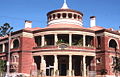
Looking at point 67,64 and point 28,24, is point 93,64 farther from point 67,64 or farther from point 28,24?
point 28,24

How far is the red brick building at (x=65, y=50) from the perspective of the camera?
4928 cm

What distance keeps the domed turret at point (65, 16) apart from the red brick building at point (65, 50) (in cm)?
130

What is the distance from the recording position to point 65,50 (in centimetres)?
4900

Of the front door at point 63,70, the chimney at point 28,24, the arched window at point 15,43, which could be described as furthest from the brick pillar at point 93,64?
the chimney at point 28,24

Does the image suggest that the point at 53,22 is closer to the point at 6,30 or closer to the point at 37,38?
the point at 37,38

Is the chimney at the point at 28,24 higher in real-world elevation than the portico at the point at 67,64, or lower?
higher

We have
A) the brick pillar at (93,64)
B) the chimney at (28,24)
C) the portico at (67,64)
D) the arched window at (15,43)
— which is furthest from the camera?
the chimney at (28,24)

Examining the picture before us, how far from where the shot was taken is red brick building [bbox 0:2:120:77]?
4928 centimetres

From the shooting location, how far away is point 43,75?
157 feet

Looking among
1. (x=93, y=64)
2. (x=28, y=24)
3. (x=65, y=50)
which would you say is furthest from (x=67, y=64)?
(x=28, y=24)

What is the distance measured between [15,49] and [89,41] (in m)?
16.3

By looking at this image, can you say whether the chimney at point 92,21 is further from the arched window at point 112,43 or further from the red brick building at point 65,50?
the arched window at point 112,43

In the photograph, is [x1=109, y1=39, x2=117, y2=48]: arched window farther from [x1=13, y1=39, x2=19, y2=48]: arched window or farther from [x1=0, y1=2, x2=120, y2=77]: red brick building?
[x1=13, y1=39, x2=19, y2=48]: arched window

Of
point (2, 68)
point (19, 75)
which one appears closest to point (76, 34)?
point (19, 75)
